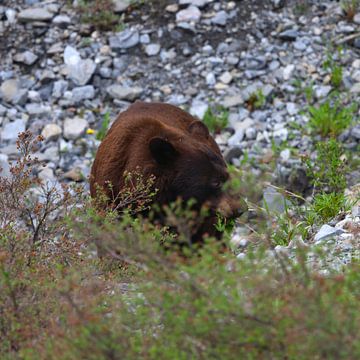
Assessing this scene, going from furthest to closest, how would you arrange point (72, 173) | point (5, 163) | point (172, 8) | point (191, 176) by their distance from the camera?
1. point (172, 8)
2. point (72, 173)
3. point (5, 163)
4. point (191, 176)

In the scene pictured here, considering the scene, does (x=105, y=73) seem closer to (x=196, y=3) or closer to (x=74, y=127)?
(x=74, y=127)

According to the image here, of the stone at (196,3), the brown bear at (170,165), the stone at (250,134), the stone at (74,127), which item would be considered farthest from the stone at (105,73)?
the brown bear at (170,165)

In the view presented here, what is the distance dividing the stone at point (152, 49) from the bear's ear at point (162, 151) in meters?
5.02

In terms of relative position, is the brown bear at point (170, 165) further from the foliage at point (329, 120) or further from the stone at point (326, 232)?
the foliage at point (329, 120)

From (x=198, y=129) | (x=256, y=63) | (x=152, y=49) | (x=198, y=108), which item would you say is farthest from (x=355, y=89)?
(x=198, y=129)

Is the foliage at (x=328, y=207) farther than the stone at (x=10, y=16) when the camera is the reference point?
No

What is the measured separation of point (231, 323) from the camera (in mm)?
3645

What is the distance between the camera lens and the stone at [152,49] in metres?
11.9

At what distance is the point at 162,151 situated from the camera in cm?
701

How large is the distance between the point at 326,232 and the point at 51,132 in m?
5.31

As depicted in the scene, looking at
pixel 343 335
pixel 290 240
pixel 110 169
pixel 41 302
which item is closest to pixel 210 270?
pixel 343 335

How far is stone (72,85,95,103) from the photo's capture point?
11.5 metres

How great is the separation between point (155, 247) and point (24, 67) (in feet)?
27.6

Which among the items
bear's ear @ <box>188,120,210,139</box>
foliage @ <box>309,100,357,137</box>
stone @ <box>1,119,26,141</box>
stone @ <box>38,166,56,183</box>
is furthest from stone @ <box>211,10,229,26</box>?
bear's ear @ <box>188,120,210,139</box>
